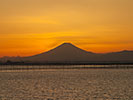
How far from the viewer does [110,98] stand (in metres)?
46.4

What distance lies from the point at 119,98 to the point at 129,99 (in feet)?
6.44

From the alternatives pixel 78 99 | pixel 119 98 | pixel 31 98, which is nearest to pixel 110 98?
pixel 119 98

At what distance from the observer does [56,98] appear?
154 ft

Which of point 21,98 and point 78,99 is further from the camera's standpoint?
point 21,98

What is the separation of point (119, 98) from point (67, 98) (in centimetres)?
845

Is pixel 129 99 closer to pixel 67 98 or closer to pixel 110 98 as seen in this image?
pixel 110 98

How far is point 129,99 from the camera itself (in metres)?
45.1

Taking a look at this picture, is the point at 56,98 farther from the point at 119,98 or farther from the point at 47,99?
the point at 119,98

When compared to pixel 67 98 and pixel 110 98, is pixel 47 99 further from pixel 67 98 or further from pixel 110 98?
pixel 110 98

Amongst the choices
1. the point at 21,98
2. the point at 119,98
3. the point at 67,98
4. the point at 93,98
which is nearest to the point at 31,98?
the point at 21,98

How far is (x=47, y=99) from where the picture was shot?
151 ft

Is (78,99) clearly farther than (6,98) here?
No

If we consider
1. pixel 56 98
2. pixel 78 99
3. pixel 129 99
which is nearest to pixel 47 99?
pixel 56 98

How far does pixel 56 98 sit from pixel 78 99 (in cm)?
386
